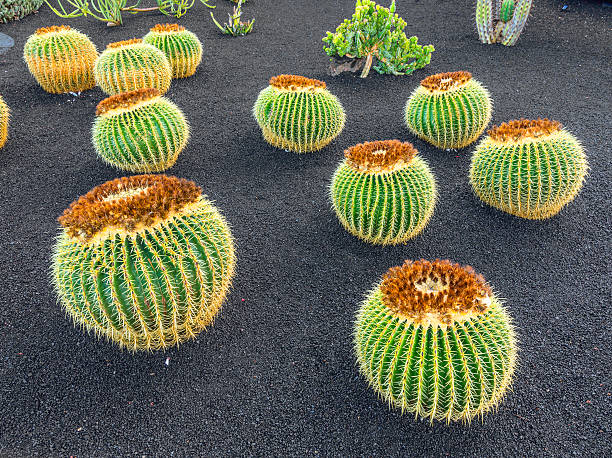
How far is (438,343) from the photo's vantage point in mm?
2508

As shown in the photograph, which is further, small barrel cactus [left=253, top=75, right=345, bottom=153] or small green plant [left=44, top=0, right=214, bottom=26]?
small green plant [left=44, top=0, right=214, bottom=26]

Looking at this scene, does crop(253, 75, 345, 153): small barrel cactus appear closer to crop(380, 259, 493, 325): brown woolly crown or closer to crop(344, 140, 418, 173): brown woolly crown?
crop(344, 140, 418, 173): brown woolly crown

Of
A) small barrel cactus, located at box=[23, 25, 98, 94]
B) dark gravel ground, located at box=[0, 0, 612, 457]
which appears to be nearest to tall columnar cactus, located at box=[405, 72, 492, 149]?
dark gravel ground, located at box=[0, 0, 612, 457]

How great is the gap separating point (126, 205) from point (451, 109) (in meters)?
4.15

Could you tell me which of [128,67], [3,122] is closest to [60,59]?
[128,67]

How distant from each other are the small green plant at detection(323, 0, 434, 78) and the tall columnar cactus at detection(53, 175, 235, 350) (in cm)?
563

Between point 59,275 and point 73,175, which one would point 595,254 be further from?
point 73,175

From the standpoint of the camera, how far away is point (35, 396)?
312 centimetres

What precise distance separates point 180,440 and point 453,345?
1.81m

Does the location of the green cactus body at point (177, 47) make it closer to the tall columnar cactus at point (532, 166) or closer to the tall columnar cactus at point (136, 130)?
the tall columnar cactus at point (136, 130)

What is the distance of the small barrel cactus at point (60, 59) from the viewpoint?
6.97m

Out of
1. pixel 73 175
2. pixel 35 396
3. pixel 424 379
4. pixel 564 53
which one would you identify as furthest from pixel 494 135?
pixel 564 53

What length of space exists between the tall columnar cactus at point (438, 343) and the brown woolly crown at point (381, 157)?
142 centimetres

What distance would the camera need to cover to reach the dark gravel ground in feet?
9.48
